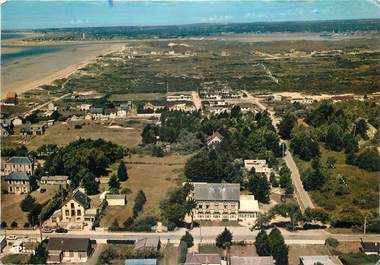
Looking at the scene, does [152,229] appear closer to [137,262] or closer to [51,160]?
[137,262]

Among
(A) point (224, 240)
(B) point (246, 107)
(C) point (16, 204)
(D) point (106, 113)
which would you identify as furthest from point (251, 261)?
(D) point (106, 113)

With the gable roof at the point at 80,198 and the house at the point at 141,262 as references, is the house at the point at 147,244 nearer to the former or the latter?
the house at the point at 141,262

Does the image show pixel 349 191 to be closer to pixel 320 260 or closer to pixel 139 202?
pixel 320 260

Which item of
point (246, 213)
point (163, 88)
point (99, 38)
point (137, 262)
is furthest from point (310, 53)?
point (137, 262)

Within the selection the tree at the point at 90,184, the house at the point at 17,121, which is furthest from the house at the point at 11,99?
the tree at the point at 90,184

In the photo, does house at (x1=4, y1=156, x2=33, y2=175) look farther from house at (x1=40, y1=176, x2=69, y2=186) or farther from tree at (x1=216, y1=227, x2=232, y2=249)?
tree at (x1=216, y1=227, x2=232, y2=249)

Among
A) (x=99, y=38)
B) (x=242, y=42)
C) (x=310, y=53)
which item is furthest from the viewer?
(x=99, y=38)

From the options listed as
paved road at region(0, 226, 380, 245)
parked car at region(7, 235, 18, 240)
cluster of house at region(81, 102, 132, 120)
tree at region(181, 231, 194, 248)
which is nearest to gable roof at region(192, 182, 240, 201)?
paved road at region(0, 226, 380, 245)
